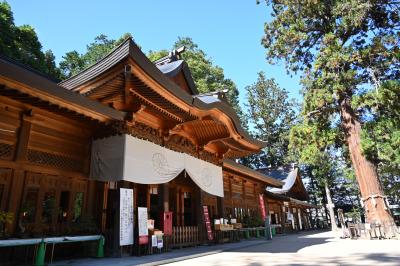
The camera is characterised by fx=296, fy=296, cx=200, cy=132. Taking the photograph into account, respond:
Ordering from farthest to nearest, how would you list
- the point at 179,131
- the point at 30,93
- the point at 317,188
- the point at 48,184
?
1. the point at 317,188
2. the point at 179,131
3. the point at 48,184
4. the point at 30,93

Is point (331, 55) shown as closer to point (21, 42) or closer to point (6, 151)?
point (6, 151)

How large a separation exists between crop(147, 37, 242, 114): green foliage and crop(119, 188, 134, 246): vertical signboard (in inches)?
879

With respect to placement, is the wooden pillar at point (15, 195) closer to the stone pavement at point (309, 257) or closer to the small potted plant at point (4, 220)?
the small potted plant at point (4, 220)

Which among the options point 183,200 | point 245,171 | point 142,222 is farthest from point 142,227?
point 245,171

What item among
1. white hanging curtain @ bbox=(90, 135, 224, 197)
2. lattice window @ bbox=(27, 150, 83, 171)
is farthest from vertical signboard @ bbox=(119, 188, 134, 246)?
lattice window @ bbox=(27, 150, 83, 171)

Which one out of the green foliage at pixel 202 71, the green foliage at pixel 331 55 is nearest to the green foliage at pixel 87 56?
the green foliage at pixel 202 71

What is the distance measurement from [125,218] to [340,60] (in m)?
12.2

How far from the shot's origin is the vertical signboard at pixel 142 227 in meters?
8.14

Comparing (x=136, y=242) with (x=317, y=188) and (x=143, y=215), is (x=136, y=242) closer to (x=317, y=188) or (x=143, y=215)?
(x=143, y=215)

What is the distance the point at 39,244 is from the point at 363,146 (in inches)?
561

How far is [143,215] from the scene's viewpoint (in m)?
8.39

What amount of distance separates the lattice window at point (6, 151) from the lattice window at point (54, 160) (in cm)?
40

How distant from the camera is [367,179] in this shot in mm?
15000

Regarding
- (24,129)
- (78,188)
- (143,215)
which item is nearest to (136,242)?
(143,215)
